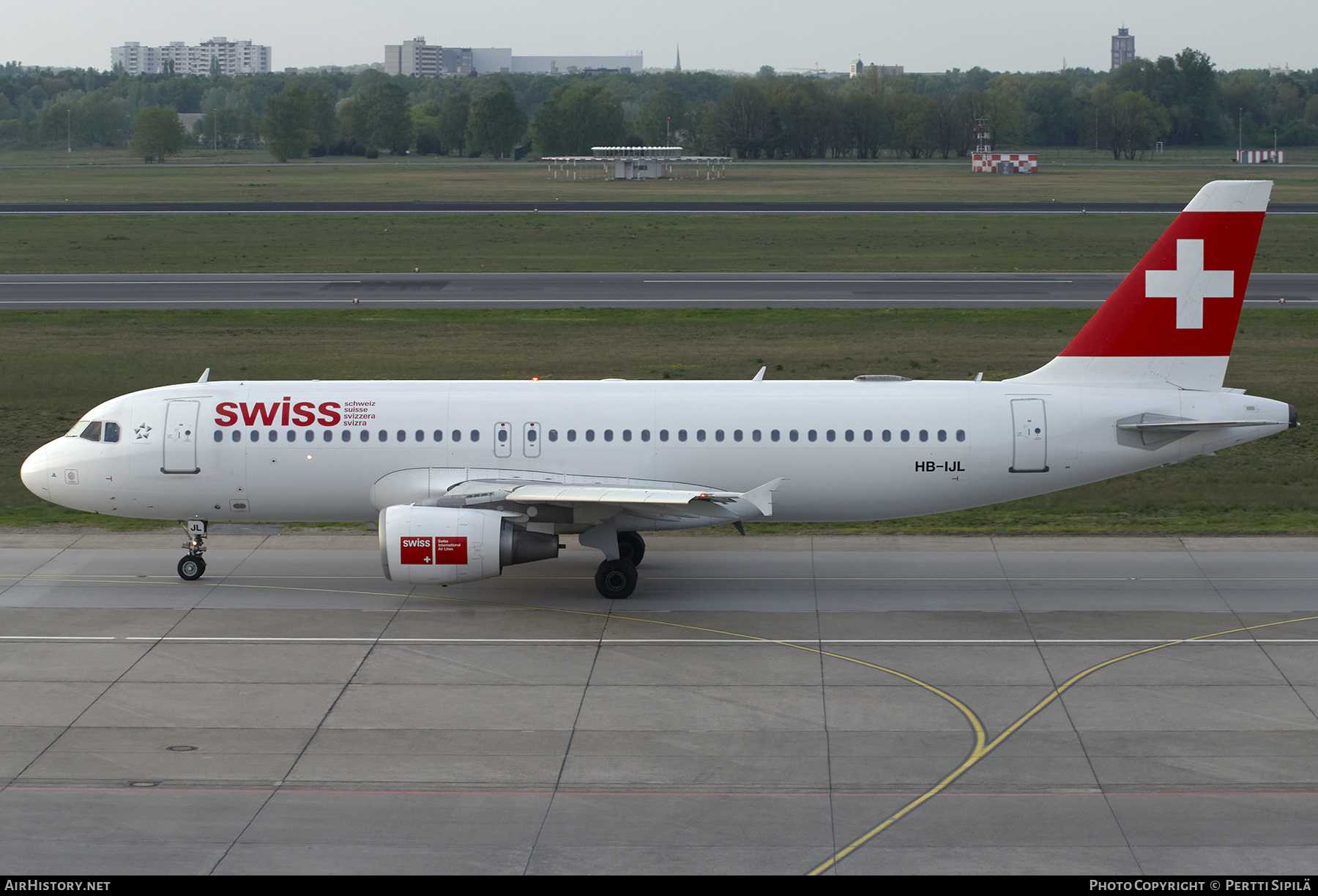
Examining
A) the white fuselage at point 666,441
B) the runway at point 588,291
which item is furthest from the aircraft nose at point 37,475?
the runway at point 588,291

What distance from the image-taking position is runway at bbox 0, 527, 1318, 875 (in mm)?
16891

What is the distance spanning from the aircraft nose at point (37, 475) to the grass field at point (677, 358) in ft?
17.6

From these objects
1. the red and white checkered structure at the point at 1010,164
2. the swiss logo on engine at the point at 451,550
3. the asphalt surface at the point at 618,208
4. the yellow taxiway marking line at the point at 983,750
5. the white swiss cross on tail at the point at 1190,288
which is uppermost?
the red and white checkered structure at the point at 1010,164

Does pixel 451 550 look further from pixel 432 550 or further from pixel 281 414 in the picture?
pixel 281 414

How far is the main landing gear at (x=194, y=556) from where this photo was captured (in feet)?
94.4

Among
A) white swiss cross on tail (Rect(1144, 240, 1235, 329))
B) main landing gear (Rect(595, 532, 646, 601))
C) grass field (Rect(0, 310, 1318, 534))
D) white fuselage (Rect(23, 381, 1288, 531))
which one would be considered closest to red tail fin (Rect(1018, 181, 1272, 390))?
white swiss cross on tail (Rect(1144, 240, 1235, 329))

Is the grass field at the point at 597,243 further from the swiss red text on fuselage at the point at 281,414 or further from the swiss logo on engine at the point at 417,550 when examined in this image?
the swiss logo on engine at the point at 417,550

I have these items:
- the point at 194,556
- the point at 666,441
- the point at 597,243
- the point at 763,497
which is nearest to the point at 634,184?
the point at 597,243

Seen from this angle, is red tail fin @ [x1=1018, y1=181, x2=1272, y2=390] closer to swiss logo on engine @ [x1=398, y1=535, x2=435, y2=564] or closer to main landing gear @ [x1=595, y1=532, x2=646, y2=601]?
main landing gear @ [x1=595, y1=532, x2=646, y2=601]

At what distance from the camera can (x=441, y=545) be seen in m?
25.4

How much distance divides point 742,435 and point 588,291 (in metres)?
44.2

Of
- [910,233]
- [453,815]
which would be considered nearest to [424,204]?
[910,233]

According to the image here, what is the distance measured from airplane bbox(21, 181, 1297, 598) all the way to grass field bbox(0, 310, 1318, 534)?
19.7 ft
